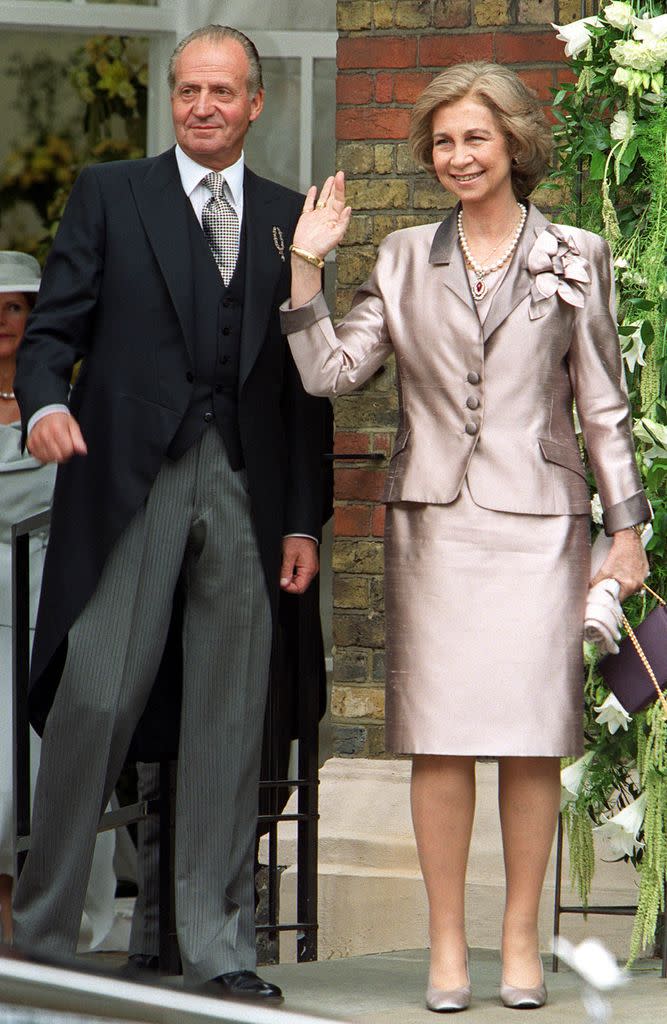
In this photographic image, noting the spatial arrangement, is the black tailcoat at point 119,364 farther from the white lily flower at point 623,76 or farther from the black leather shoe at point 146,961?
the white lily flower at point 623,76

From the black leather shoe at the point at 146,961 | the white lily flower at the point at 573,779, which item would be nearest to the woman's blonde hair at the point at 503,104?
the white lily flower at the point at 573,779

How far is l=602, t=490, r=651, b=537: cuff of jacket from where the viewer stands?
311 centimetres

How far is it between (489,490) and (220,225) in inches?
28.1

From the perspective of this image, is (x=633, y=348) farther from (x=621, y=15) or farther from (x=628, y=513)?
(x=621, y=15)

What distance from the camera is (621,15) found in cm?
352

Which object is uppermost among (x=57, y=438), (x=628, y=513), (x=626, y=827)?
(x=57, y=438)

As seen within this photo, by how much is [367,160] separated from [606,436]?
1.87 metres

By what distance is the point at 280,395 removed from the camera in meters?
3.24

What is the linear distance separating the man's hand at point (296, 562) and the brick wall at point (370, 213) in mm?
1449

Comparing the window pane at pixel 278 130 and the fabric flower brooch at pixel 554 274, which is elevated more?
the window pane at pixel 278 130

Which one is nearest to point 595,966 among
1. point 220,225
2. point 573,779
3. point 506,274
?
point 506,274

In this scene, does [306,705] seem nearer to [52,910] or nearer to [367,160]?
[52,910]

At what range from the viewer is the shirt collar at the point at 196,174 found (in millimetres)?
3146

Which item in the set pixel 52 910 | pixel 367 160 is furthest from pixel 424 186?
pixel 52 910
